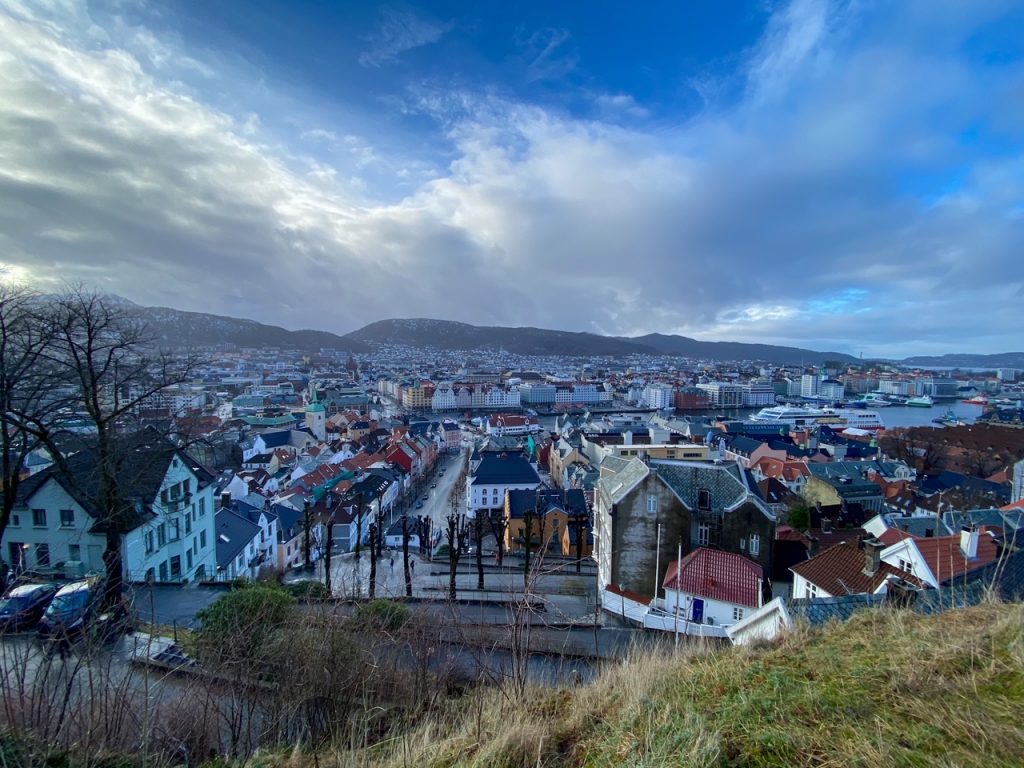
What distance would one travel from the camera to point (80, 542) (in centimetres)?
1199

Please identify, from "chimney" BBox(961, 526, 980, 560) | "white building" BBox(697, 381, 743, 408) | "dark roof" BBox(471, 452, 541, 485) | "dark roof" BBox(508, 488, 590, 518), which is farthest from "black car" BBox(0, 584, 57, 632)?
"white building" BBox(697, 381, 743, 408)

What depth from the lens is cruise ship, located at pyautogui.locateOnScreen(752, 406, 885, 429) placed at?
257ft

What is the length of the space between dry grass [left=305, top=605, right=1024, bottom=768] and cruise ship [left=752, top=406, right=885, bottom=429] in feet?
272

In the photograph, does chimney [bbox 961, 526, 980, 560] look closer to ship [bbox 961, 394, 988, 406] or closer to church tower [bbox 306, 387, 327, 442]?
church tower [bbox 306, 387, 327, 442]

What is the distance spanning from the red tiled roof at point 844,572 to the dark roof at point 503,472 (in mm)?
22384

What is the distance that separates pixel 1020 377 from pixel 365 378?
22185 cm

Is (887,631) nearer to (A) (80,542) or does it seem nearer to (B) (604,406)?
(A) (80,542)

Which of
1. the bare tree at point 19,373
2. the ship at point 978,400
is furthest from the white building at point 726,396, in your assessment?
the bare tree at point 19,373

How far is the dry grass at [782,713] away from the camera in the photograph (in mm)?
2266

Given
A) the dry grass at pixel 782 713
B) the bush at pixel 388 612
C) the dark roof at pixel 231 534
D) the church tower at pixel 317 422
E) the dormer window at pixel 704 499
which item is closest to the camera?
the dry grass at pixel 782 713

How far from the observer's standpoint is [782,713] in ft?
8.68

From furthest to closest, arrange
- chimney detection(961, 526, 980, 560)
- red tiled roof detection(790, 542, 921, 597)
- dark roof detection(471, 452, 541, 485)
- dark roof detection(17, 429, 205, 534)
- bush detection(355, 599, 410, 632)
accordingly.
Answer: dark roof detection(471, 452, 541, 485)
dark roof detection(17, 429, 205, 534)
red tiled roof detection(790, 542, 921, 597)
chimney detection(961, 526, 980, 560)
bush detection(355, 599, 410, 632)

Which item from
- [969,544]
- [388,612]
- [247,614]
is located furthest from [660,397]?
[247,614]

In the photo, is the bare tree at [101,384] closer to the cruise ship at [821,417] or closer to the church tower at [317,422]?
the church tower at [317,422]
